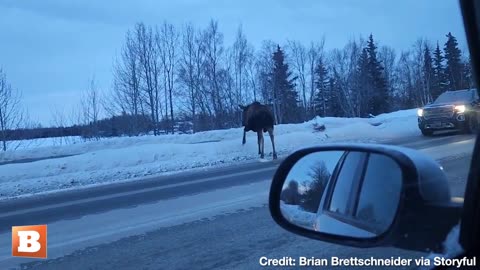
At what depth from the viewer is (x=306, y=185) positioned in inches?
97.3

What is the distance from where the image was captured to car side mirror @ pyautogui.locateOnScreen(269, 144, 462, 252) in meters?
1.69

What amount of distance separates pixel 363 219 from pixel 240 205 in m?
5.71

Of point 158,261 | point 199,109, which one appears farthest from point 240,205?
point 199,109

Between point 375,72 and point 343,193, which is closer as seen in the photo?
point 343,193

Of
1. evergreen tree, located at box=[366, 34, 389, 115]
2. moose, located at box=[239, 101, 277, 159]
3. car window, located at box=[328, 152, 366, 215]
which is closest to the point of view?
car window, located at box=[328, 152, 366, 215]

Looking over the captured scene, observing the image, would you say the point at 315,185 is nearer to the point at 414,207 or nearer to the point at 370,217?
the point at 370,217

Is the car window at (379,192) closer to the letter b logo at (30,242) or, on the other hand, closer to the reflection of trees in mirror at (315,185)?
the reflection of trees in mirror at (315,185)

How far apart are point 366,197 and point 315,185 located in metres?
0.47

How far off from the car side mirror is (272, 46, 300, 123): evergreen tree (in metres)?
33.1

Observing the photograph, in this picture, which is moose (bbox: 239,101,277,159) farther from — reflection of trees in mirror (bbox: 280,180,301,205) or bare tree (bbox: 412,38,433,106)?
reflection of trees in mirror (bbox: 280,180,301,205)

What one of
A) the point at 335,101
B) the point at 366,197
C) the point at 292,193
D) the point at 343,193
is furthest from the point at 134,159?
the point at 366,197

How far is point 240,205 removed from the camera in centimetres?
764

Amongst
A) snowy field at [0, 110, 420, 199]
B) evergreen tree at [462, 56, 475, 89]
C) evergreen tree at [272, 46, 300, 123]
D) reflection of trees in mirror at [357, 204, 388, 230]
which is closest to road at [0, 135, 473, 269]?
reflection of trees in mirror at [357, 204, 388, 230]

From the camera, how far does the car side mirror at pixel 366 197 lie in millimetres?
1688
